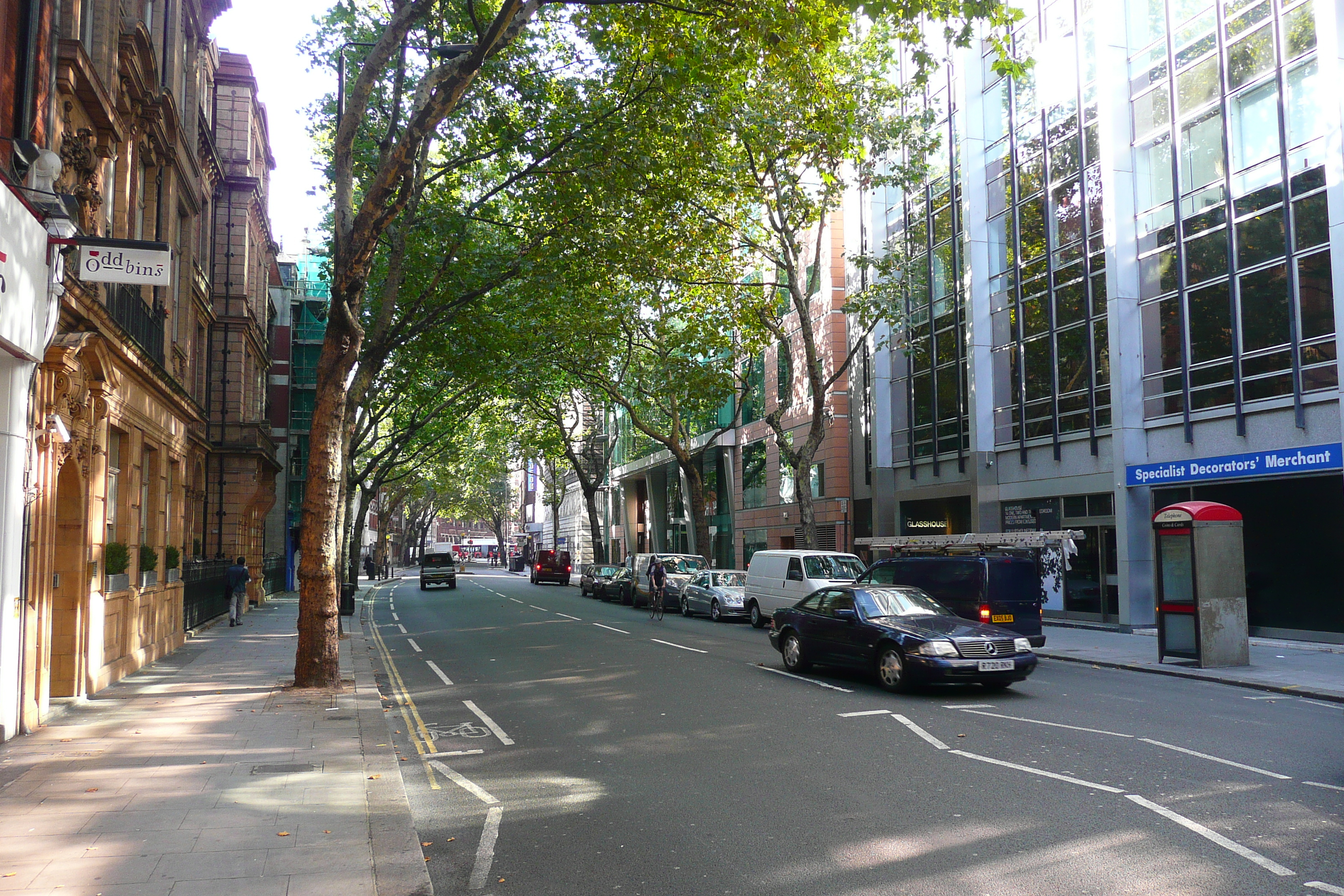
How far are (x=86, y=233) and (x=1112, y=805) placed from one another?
525 inches

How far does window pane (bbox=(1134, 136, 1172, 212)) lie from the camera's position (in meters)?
21.4

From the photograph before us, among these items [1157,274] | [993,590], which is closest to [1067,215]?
[1157,274]

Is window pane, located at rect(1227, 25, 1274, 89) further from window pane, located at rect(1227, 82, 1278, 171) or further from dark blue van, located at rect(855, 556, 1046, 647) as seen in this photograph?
dark blue van, located at rect(855, 556, 1046, 647)

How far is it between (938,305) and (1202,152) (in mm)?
9098

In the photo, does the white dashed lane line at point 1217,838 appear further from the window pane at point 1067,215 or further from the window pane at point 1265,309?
the window pane at point 1067,215

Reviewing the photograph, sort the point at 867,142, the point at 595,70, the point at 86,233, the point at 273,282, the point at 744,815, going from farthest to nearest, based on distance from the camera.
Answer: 1. the point at 273,282
2. the point at 867,142
3. the point at 595,70
4. the point at 86,233
5. the point at 744,815

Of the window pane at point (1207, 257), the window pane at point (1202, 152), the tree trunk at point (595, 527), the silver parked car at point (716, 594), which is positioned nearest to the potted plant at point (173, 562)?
the silver parked car at point (716, 594)

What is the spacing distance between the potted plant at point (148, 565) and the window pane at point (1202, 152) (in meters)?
21.1

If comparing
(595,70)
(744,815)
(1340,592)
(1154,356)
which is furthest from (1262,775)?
(1154,356)

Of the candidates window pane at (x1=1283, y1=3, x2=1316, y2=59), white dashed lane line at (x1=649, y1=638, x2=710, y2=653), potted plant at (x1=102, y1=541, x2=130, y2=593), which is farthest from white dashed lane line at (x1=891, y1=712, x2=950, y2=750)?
window pane at (x1=1283, y1=3, x2=1316, y2=59)

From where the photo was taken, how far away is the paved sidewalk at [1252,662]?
13156 mm

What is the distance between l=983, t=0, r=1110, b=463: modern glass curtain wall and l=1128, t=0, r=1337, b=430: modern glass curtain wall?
3.65 ft

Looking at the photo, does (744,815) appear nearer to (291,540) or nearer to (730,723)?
(730,723)

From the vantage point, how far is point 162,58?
17.7 meters
